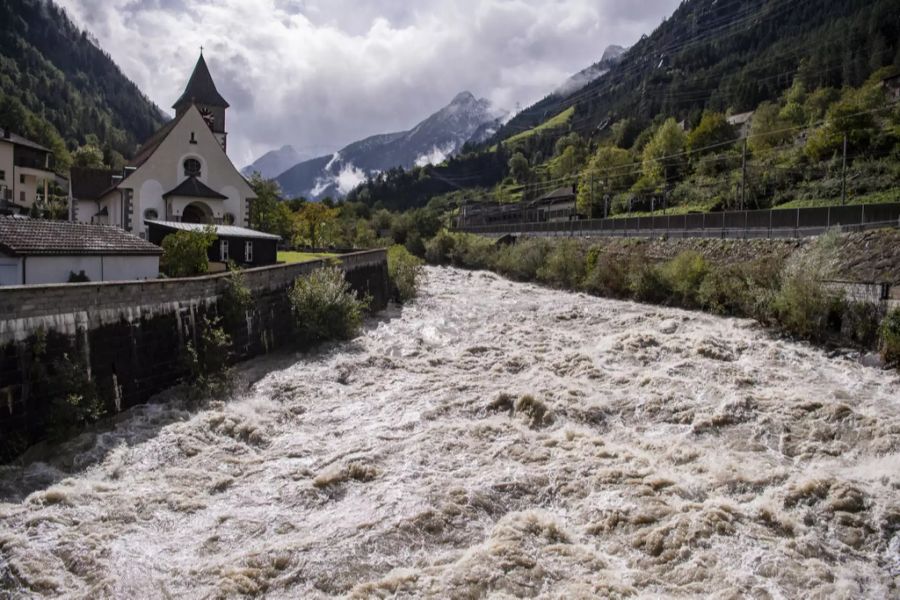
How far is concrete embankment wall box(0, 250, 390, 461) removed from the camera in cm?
1091

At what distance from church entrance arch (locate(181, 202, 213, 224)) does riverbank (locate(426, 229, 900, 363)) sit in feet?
83.3

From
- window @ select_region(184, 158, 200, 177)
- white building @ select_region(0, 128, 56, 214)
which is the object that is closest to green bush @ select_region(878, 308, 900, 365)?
window @ select_region(184, 158, 200, 177)

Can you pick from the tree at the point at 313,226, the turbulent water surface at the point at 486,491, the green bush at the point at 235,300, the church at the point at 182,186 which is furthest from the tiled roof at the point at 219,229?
the tree at the point at 313,226

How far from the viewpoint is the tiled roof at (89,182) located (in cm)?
5384

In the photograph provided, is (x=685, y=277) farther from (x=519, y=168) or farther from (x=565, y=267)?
(x=519, y=168)

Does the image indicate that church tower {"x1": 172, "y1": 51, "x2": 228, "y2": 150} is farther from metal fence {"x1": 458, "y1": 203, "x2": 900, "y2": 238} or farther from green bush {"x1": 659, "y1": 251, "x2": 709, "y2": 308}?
green bush {"x1": 659, "y1": 251, "x2": 709, "y2": 308}

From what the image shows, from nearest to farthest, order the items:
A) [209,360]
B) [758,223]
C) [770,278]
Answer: [209,360] → [770,278] → [758,223]

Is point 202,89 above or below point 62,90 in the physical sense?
below

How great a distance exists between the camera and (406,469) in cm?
1117

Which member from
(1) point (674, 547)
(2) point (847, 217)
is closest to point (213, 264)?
(1) point (674, 547)

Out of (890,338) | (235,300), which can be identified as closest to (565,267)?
(890,338)

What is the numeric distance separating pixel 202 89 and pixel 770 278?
56544 millimetres

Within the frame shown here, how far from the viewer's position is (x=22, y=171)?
237ft

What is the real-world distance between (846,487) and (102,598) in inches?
444
